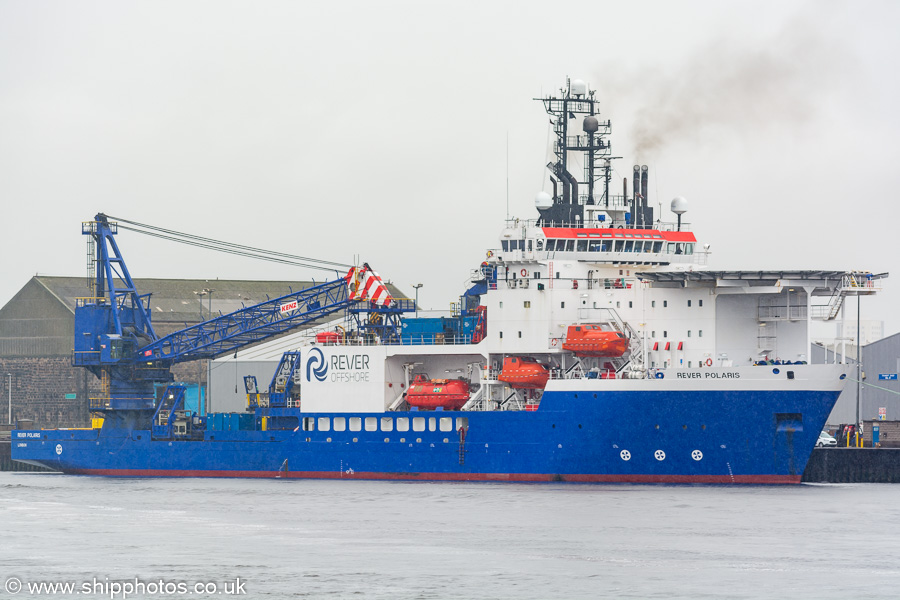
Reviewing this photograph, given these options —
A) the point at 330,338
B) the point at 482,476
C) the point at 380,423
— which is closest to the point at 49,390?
the point at 330,338

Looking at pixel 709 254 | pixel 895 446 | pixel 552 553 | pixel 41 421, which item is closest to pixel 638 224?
pixel 709 254

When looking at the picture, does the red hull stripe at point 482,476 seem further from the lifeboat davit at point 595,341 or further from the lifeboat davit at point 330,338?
the lifeboat davit at point 330,338

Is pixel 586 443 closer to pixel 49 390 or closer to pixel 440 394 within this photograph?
pixel 440 394

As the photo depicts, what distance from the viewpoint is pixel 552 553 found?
34125mm

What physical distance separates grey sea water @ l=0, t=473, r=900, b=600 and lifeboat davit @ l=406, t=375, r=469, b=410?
3.44 metres

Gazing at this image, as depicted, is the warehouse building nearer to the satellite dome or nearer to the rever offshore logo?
the rever offshore logo

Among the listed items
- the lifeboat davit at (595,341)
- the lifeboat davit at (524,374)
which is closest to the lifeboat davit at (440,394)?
the lifeboat davit at (524,374)

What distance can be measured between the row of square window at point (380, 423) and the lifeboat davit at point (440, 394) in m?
0.58

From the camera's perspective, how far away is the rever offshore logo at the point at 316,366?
2207 inches

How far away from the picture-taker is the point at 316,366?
5625 centimetres

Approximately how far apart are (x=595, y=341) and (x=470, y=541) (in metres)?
14.7

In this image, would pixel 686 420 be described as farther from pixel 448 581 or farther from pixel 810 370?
pixel 448 581

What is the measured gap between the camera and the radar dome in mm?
55250

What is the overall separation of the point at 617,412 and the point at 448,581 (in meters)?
19.3
